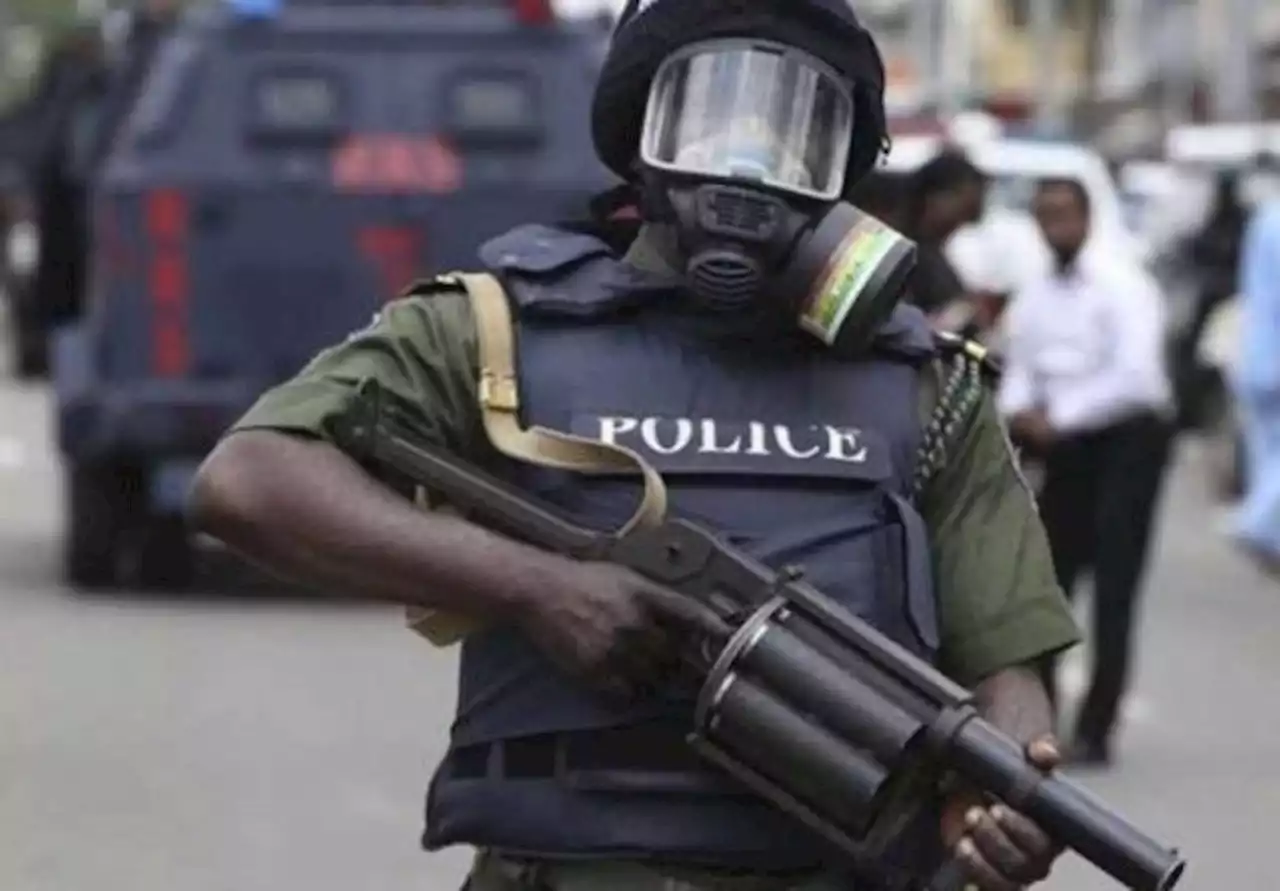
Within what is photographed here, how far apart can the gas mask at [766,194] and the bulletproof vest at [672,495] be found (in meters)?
0.06

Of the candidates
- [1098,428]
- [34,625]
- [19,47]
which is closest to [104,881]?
[1098,428]

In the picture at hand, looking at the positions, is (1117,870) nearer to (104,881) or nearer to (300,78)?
(104,881)

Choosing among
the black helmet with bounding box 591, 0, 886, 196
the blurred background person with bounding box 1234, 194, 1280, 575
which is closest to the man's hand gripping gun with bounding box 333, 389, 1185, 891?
the black helmet with bounding box 591, 0, 886, 196

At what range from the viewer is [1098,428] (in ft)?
39.4

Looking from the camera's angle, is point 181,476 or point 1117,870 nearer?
point 1117,870

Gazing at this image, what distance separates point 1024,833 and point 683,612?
1.14 ft

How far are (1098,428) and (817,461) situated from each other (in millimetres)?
8182

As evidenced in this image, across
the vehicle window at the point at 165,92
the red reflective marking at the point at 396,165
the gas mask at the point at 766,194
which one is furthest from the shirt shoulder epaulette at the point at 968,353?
the vehicle window at the point at 165,92

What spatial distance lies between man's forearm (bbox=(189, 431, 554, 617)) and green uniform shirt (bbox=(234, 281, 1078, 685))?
0.06m

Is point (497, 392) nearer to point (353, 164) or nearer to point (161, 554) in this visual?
point (353, 164)

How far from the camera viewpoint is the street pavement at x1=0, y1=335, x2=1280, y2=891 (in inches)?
395

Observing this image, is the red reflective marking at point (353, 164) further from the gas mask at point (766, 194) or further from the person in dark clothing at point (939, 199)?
the gas mask at point (766, 194)

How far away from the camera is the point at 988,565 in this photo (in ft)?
13.1

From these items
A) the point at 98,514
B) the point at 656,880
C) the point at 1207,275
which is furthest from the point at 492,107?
the point at 1207,275
